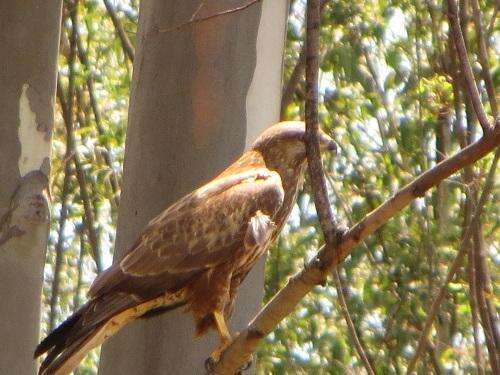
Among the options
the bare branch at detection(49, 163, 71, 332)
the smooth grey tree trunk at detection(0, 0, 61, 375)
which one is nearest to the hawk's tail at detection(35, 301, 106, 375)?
the smooth grey tree trunk at detection(0, 0, 61, 375)

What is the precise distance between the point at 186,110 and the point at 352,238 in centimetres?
117

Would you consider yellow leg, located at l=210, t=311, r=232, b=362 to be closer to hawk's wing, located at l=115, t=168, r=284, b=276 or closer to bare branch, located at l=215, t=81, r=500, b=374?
hawk's wing, located at l=115, t=168, r=284, b=276

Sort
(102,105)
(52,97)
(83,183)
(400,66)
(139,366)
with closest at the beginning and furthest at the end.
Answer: (139,366), (52,97), (400,66), (83,183), (102,105)

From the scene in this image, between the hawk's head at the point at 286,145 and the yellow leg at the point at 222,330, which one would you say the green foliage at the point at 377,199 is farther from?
the yellow leg at the point at 222,330

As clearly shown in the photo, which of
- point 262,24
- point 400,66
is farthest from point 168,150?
point 400,66

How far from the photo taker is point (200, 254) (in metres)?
4.14

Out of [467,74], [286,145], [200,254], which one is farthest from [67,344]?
[467,74]

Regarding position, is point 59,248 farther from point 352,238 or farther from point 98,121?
point 352,238

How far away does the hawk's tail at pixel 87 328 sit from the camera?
144 inches

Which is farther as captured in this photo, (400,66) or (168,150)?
(400,66)

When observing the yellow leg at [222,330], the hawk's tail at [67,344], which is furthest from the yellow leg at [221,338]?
the hawk's tail at [67,344]

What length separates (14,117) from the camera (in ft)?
13.9

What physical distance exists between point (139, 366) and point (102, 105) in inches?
178

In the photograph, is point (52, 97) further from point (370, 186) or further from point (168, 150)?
point (370, 186)
